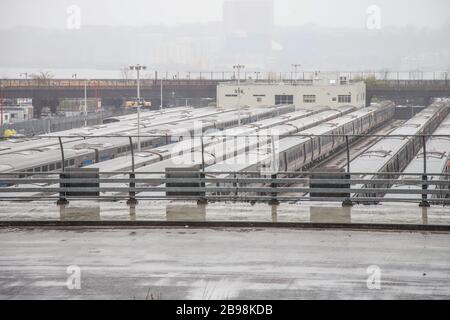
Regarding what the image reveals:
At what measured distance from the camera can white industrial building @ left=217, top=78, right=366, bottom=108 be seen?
109 m

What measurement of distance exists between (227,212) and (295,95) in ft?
304

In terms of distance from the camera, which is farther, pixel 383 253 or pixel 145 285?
pixel 383 253

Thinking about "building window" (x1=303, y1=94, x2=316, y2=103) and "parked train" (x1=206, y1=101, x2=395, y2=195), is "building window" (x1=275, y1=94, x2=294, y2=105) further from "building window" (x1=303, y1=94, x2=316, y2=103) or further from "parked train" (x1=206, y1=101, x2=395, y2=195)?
"parked train" (x1=206, y1=101, x2=395, y2=195)

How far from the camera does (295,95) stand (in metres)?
109

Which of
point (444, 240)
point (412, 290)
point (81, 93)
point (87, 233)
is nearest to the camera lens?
point (412, 290)

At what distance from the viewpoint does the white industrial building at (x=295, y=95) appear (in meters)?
109

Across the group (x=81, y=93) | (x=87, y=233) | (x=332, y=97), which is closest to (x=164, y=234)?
(x=87, y=233)

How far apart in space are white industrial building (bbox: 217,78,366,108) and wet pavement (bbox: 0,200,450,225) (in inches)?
3563

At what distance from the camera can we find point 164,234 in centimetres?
1591

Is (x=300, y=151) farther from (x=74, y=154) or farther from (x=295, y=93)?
(x=295, y=93)

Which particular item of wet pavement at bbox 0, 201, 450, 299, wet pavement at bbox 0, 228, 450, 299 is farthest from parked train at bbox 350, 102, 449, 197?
wet pavement at bbox 0, 228, 450, 299

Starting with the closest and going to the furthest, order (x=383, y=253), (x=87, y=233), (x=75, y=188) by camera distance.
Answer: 1. (x=383, y=253)
2. (x=87, y=233)
3. (x=75, y=188)

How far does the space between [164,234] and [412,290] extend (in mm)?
6438

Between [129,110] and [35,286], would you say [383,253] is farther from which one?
[129,110]
